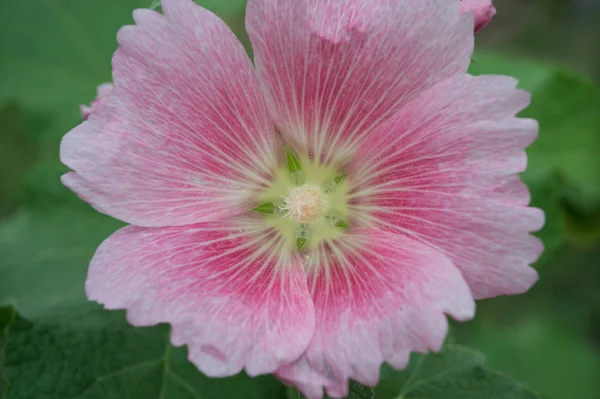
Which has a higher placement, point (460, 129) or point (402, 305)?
point (460, 129)

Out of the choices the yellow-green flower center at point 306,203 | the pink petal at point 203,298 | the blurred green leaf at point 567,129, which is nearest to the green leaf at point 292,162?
the yellow-green flower center at point 306,203

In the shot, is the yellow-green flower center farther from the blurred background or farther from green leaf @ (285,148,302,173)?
the blurred background

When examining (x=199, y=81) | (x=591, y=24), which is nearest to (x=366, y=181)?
(x=199, y=81)

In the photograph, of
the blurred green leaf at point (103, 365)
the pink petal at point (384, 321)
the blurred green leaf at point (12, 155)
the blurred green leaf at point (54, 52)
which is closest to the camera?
the pink petal at point (384, 321)

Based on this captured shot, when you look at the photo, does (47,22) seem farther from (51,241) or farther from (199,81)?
(199,81)

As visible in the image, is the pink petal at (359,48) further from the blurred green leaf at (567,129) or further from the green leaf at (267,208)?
the blurred green leaf at (567,129)

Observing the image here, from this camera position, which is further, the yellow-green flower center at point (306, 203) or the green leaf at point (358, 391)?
the yellow-green flower center at point (306, 203)

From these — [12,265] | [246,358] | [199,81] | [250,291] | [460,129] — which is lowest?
[12,265]
